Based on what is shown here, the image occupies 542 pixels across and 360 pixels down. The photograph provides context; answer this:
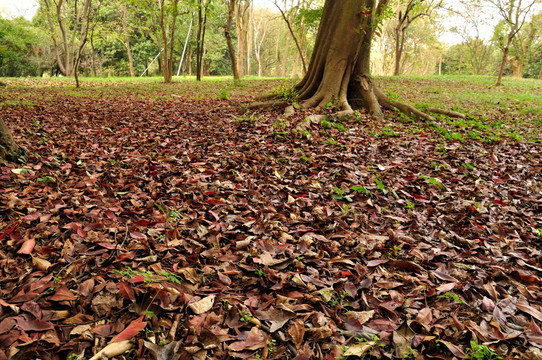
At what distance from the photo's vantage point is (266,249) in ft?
7.86

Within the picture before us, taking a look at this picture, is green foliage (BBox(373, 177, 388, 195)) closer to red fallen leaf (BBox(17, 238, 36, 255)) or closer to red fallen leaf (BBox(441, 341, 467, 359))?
red fallen leaf (BBox(441, 341, 467, 359))

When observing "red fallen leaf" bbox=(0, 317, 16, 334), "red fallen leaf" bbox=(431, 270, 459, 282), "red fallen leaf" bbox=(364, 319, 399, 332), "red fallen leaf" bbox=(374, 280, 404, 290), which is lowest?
"red fallen leaf" bbox=(364, 319, 399, 332)

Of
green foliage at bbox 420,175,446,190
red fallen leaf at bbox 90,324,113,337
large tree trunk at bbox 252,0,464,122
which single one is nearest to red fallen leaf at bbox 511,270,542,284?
green foliage at bbox 420,175,446,190

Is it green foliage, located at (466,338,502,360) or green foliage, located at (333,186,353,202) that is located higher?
green foliage, located at (333,186,353,202)

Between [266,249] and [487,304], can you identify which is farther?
[266,249]

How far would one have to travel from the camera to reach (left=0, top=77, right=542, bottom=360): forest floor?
5.47 ft

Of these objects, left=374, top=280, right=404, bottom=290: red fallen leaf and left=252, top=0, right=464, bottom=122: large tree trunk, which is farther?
left=252, top=0, right=464, bottom=122: large tree trunk

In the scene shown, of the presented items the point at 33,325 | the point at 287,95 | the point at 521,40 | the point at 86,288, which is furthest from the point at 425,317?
the point at 521,40

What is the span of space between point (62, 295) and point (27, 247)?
662mm

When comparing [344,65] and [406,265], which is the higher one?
[344,65]

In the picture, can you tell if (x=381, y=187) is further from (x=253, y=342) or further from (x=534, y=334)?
(x=253, y=342)

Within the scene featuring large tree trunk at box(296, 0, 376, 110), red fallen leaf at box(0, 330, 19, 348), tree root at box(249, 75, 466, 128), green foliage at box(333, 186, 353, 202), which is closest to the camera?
red fallen leaf at box(0, 330, 19, 348)

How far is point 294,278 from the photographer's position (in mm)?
2109

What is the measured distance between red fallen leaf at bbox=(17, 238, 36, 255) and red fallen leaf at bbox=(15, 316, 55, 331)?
66cm
